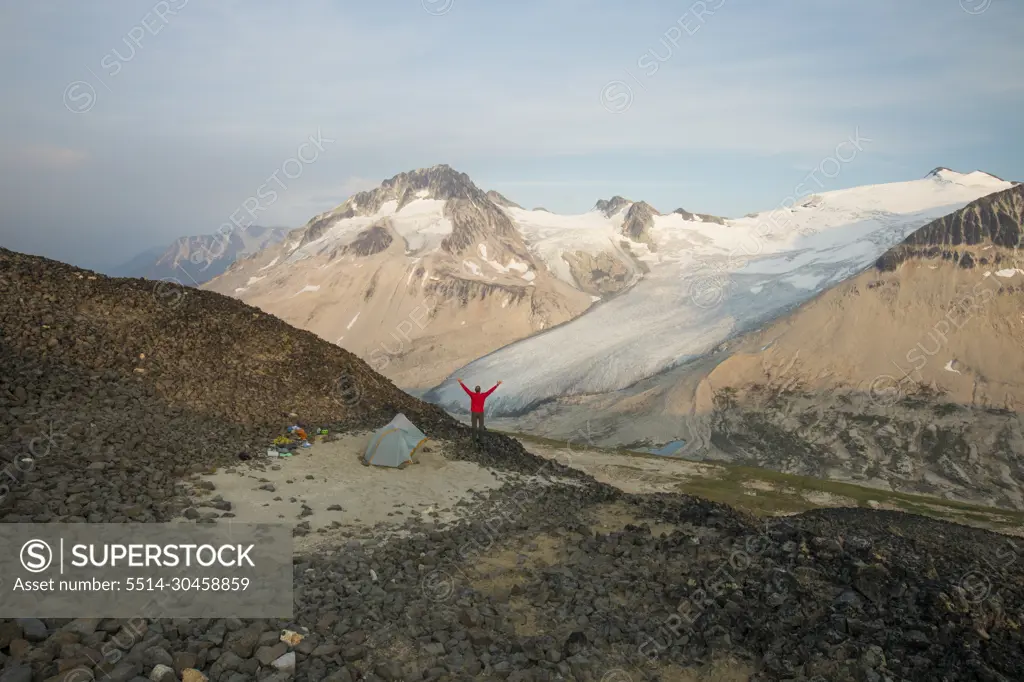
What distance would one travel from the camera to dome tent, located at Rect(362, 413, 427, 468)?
20984 mm

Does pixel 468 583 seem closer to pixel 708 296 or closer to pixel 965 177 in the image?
pixel 708 296

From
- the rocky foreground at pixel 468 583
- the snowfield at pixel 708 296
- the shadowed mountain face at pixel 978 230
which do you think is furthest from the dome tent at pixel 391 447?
the shadowed mountain face at pixel 978 230

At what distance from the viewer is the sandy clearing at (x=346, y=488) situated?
49.9 ft

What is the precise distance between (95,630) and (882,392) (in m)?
86.1

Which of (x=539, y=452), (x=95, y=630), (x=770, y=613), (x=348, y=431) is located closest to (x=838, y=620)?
(x=770, y=613)

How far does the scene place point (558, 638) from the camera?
10.5 m

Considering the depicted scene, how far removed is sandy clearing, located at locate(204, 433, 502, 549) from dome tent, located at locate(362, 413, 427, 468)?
0.29 m

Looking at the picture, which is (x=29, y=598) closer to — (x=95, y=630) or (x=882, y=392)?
(x=95, y=630)

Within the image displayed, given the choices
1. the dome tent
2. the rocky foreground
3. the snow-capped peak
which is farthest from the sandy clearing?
the snow-capped peak

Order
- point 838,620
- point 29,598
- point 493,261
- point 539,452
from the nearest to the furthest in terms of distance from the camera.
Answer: point 29,598
point 838,620
point 539,452
point 493,261

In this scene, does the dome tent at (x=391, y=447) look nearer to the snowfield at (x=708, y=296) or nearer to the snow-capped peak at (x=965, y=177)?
the snowfield at (x=708, y=296)

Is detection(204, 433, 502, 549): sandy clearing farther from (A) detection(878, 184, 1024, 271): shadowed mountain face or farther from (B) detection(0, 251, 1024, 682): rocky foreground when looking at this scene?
Result: (A) detection(878, 184, 1024, 271): shadowed mountain face

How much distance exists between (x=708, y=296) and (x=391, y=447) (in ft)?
395

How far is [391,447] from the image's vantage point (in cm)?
2123
